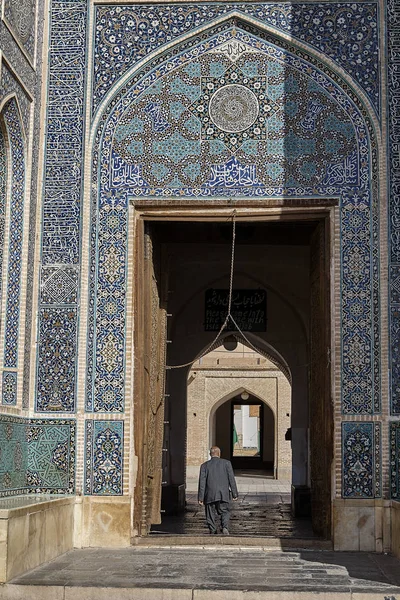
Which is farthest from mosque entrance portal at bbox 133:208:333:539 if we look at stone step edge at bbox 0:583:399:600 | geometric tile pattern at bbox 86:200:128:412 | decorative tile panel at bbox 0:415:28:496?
stone step edge at bbox 0:583:399:600

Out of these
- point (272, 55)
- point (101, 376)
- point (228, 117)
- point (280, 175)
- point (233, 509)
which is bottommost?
point (233, 509)

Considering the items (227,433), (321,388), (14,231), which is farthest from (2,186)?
(227,433)

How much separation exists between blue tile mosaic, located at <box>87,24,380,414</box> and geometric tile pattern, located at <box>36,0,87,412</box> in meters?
0.19

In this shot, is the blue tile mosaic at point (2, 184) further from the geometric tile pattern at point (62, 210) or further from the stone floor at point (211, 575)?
the stone floor at point (211, 575)

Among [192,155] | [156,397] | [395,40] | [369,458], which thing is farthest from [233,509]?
[395,40]

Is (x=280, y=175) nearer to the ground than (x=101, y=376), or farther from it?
farther from it

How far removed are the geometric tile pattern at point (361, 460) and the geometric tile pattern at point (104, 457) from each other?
1873 millimetres

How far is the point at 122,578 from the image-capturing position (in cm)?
611

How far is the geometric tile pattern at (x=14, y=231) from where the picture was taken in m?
7.57

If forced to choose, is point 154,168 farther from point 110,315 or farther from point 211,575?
point 211,575

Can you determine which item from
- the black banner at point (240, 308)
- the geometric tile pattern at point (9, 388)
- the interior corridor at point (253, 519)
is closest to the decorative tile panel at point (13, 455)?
the geometric tile pattern at point (9, 388)

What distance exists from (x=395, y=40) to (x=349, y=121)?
0.82 meters

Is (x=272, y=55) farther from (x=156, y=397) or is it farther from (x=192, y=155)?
(x=156, y=397)

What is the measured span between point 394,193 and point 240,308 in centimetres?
545
